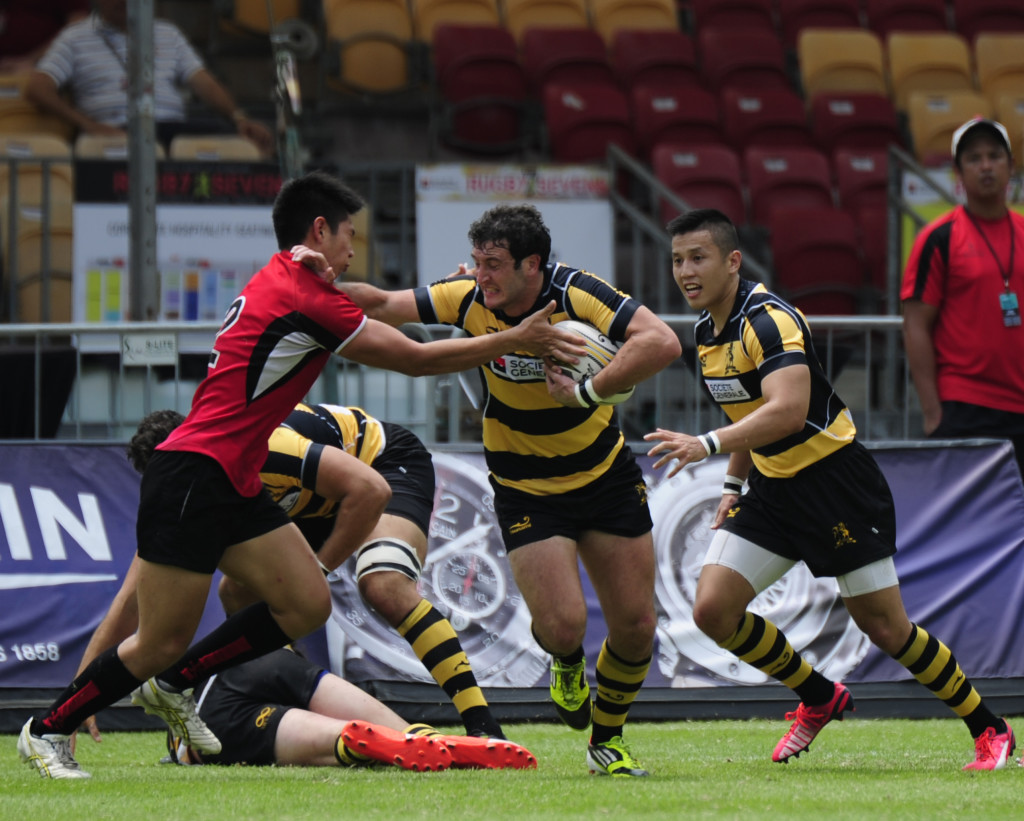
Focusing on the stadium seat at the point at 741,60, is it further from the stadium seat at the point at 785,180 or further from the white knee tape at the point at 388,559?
the white knee tape at the point at 388,559

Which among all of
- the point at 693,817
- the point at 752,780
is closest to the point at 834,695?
the point at 752,780

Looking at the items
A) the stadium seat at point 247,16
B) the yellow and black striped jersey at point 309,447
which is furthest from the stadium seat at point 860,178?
the yellow and black striped jersey at point 309,447

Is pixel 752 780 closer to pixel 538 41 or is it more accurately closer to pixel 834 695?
pixel 834 695

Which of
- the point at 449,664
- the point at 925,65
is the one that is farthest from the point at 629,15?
the point at 449,664

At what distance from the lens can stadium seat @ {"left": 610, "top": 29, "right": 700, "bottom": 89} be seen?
14.0 m

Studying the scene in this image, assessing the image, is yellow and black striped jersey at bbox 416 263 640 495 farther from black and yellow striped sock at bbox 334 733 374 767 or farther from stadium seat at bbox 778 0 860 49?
stadium seat at bbox 778 0 860 49

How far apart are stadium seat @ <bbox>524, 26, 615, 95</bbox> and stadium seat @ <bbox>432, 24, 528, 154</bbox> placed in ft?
0.92

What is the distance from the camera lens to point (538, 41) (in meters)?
14.0

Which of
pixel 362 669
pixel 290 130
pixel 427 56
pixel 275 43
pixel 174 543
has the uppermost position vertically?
pixel 427 56

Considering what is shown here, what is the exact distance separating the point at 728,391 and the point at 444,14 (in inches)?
388

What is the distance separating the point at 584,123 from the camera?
12898 mm

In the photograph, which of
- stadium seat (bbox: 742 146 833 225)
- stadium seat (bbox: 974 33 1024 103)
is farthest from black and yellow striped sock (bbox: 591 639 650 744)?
stadium seat (bbox: 974 33 1024 103)

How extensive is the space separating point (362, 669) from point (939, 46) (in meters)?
10.6

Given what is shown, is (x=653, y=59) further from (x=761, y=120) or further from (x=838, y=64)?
(x=838, y=64)
